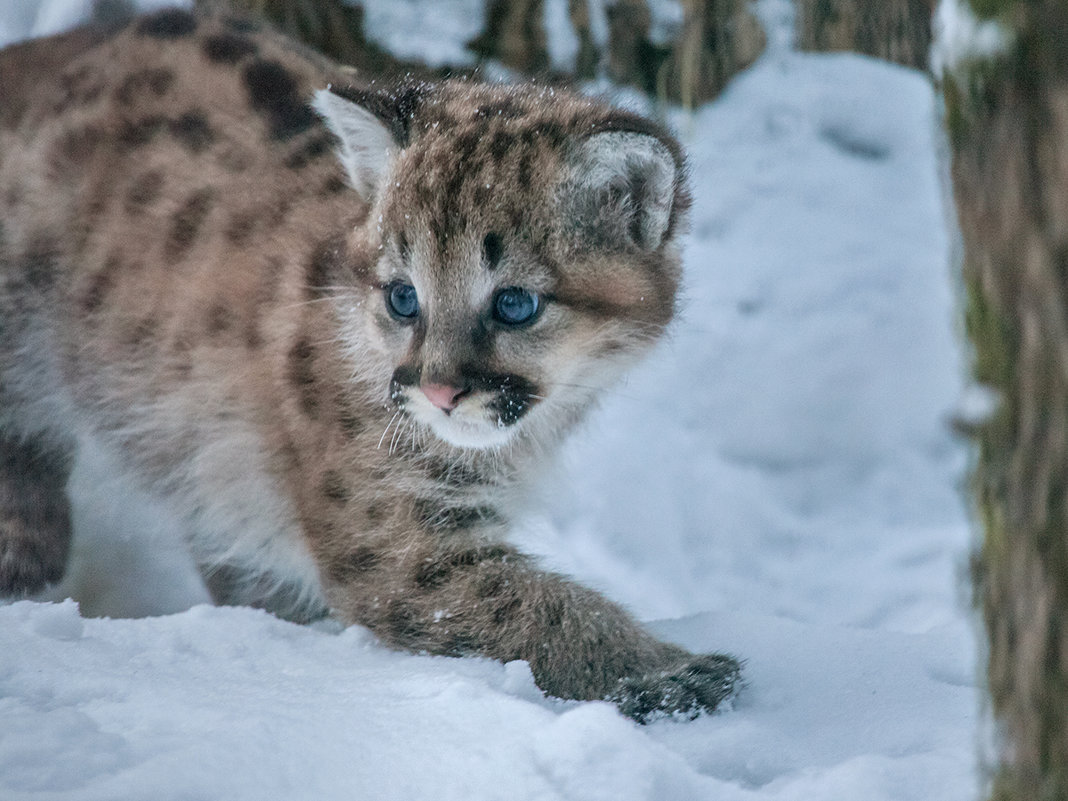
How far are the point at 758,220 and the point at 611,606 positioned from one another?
3.03m

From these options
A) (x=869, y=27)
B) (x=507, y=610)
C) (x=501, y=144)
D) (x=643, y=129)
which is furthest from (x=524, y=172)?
(x=869, y=27)

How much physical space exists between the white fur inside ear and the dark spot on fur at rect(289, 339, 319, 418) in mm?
520

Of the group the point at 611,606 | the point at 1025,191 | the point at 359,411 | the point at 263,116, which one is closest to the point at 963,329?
the point at 1025,191

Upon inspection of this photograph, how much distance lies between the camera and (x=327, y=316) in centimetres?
363

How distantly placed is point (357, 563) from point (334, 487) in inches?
9.6

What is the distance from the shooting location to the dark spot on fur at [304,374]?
3.61 metres

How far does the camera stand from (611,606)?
131 inches

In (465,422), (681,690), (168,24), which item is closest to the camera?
(681,690)

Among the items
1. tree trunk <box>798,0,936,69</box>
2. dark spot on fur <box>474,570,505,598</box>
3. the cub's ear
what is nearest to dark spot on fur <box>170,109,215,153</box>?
the cub's ear

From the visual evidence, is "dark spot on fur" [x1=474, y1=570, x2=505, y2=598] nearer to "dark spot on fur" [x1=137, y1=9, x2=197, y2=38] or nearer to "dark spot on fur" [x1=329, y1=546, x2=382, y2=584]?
"dark spot on fur" [x1=329, y1=546, x2=382, y2=584]

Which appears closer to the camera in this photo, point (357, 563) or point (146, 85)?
point (357, 563)

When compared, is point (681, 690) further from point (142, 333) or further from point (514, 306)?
point (142, 333)

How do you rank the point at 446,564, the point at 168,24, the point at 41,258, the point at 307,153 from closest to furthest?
1. the point at 446,564
2. the point at 307,153
3. the point at 41,258
4. the point at 168,24

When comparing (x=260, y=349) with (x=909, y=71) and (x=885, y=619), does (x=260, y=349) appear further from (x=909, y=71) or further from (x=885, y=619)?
(x=909, y=71)
